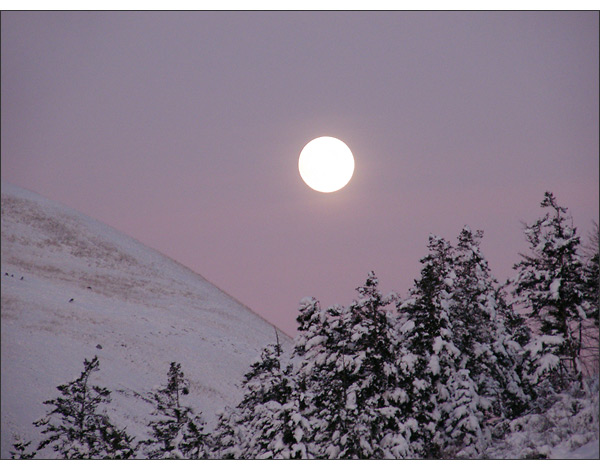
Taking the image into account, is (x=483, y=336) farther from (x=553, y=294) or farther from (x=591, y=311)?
(x=591, y=311)

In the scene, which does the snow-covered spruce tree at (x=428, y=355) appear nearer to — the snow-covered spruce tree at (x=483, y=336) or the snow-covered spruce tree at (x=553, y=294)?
the snow-covered spruce tree at (x=483, y=336)

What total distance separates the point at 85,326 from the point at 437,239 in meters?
33.1

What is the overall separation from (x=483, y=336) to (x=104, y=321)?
3583 centimetres

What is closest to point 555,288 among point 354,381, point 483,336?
point 483,336

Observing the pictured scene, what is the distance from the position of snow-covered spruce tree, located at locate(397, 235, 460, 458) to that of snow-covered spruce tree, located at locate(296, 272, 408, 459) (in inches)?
18.6

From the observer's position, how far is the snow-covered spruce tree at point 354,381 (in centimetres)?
1592

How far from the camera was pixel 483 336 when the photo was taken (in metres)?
17.9

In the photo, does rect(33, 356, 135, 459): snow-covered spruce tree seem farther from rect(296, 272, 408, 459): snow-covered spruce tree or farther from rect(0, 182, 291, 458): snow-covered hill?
rect(296, 272, 408, 459): snow-covered spruce tree

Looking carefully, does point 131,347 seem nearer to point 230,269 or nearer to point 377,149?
point 230,269

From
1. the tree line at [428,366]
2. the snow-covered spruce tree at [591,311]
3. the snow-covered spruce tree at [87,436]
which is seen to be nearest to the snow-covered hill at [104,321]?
the snow-covered spruce tree at [87,436]

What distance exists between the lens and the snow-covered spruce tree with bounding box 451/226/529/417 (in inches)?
683

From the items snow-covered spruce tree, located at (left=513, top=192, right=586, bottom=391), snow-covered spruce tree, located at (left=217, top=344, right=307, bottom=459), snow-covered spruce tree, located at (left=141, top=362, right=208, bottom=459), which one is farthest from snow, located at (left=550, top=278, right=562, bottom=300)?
snow-covered spruce tree, located at (left=141, top=362, right=208, bottom=459)

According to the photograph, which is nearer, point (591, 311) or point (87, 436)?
point (591, 311)
